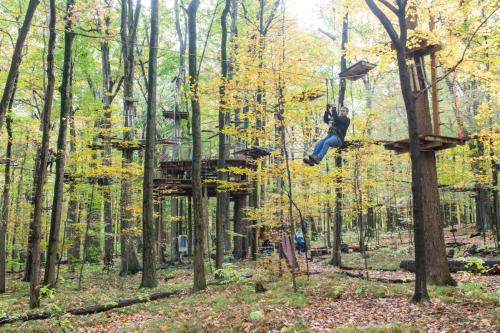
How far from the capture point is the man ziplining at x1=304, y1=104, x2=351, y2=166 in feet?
28.9

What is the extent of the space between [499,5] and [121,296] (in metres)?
12.1

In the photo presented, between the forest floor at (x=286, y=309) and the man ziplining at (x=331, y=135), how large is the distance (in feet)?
10.7

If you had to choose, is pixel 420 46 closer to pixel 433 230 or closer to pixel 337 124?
pixel 337 124

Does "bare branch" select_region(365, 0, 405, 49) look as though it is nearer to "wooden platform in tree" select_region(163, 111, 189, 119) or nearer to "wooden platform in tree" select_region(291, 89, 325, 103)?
"wooden platform in tree" select_region(291, 89, 325, 103)

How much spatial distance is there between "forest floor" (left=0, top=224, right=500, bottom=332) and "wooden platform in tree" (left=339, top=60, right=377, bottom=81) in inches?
210

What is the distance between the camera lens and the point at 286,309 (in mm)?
7883

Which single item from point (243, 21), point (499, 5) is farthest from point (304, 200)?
point (243, 21)

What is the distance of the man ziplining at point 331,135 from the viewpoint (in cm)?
880

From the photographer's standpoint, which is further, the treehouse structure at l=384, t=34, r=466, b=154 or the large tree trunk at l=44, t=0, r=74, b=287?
the large tree trunk at l=44, t=0, r=74, b=287

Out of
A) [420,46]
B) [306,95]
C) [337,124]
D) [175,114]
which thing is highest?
[175,114]

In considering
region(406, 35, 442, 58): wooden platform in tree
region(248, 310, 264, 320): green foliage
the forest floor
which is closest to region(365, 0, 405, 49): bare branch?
region(406, 35, 442, 58): wooden platform in tree

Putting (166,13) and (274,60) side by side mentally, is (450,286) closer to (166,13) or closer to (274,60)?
(274,60)

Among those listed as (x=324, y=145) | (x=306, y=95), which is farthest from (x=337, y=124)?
(x=306, y=95)

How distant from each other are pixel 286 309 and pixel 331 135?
4.16 m
